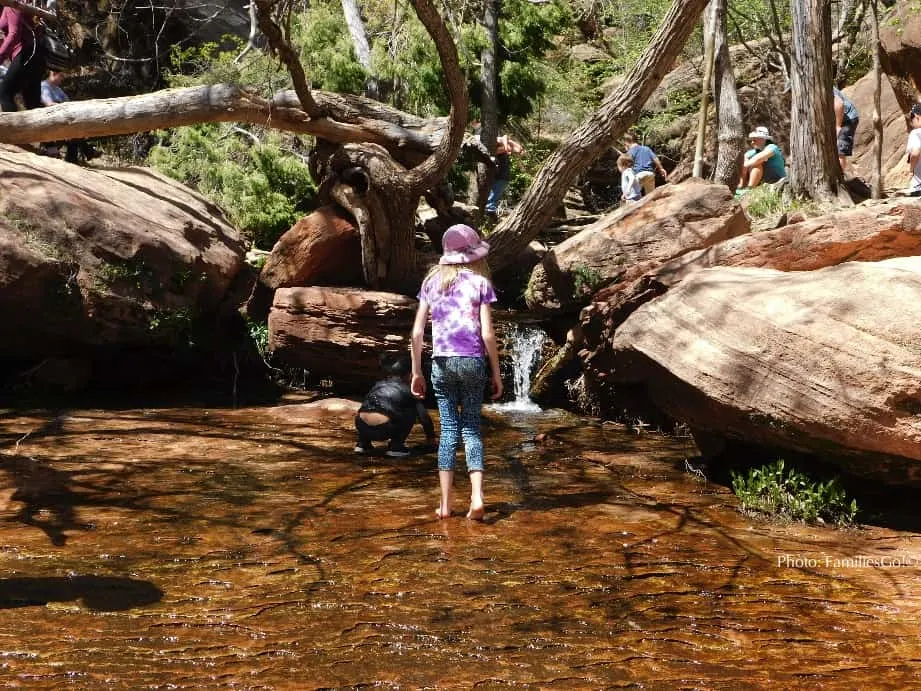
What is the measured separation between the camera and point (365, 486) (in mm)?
7094

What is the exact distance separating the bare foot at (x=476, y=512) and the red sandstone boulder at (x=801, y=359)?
179cm

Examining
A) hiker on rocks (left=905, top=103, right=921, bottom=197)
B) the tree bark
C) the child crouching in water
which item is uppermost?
the tree bark

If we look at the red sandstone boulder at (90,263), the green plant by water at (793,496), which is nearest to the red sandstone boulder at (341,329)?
the red sandstone boulder at (90,263)

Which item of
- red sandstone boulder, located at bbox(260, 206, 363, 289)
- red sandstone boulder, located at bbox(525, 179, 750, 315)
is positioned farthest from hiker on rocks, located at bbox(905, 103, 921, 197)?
red sandstone boulder, located at bbox(260, 206, 363, 289)

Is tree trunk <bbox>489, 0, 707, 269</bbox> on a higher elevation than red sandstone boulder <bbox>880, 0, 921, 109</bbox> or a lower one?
lower

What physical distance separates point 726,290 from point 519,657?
151 inches

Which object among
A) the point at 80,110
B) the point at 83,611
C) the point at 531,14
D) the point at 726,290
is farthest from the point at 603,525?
the point at 531,14

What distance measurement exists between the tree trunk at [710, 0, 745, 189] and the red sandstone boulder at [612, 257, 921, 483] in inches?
352

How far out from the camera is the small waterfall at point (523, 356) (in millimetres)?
11609

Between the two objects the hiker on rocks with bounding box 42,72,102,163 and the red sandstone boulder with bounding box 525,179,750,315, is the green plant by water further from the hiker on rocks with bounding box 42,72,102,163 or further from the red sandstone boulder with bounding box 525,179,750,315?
the hiker on rocks with bounding box 42,72,102,163

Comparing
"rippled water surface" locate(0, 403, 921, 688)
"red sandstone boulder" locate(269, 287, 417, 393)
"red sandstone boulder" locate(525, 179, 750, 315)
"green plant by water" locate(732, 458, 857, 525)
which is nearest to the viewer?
"rippled water surface" locate(0, 403, 921, 688)

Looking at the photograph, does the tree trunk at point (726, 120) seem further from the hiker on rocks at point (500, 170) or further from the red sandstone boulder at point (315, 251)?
the red sandstone boulder at point (315, 251)

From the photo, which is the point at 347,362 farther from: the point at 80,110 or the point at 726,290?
the point at 726,290

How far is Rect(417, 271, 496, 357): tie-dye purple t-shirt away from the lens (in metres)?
6.19
